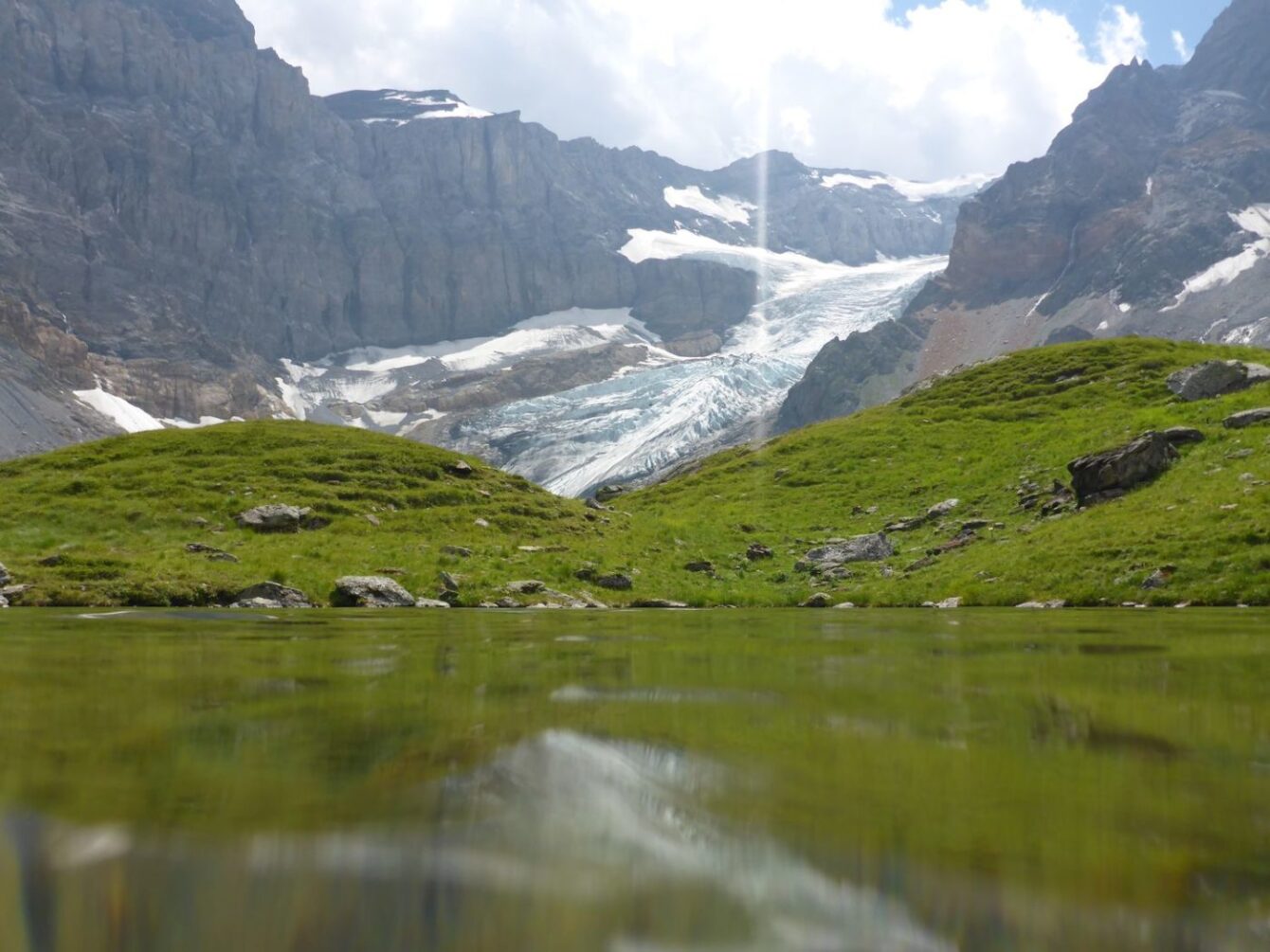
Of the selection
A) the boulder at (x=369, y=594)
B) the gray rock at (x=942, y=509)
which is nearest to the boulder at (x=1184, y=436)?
the gray rock at (x=942, y=509)

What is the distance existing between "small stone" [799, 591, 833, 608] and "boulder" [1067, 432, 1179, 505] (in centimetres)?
932

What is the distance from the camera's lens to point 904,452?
54719 mm

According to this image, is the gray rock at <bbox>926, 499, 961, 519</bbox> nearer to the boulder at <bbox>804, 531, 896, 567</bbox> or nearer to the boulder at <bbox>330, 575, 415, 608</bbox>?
the boulder at <bbox>804, 531, 896, 567</bbox>

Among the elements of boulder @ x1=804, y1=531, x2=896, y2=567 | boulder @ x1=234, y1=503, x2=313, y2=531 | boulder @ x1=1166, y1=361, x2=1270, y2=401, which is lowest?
boulder @ x1=804, y1=531, x2=896, y2=567

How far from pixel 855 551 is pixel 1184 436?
11.9 metres

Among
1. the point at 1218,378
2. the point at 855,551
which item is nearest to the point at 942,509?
the point at 855,551

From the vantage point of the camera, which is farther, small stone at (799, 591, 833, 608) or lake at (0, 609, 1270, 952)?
small stone at (799, 591, 833, 608)

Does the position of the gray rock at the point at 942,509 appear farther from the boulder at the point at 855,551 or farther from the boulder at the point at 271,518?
the boulder at the point at 271,518

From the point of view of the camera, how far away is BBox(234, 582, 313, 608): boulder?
2447 cm

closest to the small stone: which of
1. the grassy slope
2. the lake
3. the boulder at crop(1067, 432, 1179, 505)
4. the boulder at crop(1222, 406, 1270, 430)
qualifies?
the grassy slope

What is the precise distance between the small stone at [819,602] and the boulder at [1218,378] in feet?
93.8

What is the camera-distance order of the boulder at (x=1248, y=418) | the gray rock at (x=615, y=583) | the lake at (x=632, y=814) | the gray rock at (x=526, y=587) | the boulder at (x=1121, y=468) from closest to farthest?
the lake at (x=632, y=814) < the gray rock at (x=526, y=587) < the boulder at (x=1121, y=468) < the gray rock at (x=615, y=583) < the boulder at (x=1248, y=418)

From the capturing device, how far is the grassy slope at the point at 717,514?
2425 cm

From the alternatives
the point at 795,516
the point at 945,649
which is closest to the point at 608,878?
the point at 945,649
